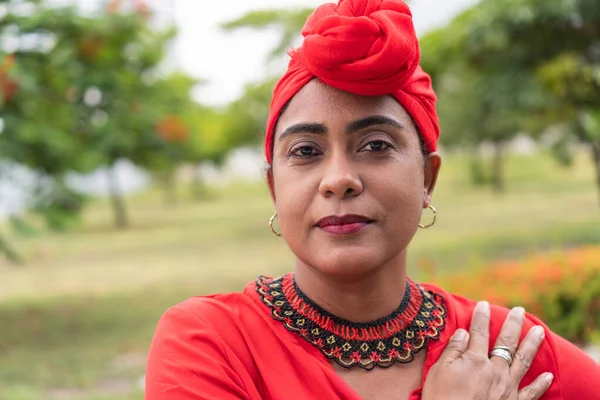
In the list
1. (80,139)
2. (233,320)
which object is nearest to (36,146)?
(80,139)

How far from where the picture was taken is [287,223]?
1.66 metres

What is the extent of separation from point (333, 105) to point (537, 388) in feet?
2.84

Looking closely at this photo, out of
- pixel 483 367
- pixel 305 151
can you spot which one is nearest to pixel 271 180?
pixel 305 151

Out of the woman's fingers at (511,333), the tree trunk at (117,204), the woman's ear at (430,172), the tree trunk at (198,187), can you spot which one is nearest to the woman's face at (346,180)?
the woman's ear at (430,172)

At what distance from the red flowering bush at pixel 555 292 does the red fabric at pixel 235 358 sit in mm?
3684

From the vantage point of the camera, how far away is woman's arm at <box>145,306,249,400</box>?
149 centimetres

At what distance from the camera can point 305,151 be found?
166cm

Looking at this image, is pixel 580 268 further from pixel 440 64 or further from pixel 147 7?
pixel 147 7

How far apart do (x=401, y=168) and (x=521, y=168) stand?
108 ft

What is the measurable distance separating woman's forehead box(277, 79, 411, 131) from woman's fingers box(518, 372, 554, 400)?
2.42 feet

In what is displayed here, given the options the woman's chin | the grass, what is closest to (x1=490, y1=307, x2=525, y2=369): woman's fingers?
the woman's chin

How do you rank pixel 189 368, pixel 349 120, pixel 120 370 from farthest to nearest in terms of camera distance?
pixel 120 370 < pixel 349 120 < pixel 189 368

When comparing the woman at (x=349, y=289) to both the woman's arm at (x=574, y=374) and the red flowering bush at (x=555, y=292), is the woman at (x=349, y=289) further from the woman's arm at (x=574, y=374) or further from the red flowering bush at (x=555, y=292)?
the red flowering bush at (x=555, y=292)

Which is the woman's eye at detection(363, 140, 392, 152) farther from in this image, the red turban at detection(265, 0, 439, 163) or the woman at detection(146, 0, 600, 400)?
the red turban at detection(265, 0, 439, 163)
